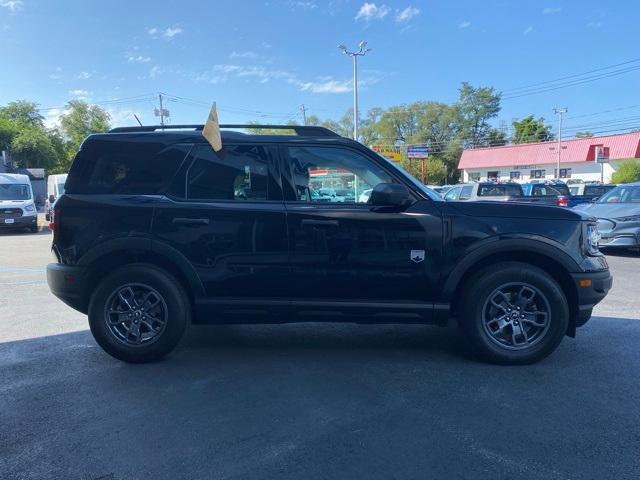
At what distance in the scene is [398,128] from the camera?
8269 centimetres

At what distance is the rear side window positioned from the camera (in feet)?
14.3

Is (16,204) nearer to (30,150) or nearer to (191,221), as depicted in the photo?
(191,221)

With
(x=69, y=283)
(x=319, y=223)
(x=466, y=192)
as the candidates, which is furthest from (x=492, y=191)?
(x=69, y=283)

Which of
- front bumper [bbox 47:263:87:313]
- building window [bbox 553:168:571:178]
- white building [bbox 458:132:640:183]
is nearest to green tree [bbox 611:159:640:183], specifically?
white building [bbox 458:132:640:183]

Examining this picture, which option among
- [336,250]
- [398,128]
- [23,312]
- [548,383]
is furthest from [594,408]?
[398,128]

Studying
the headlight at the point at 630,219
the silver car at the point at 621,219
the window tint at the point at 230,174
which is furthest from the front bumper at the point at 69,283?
the headlight at the point at 630,219

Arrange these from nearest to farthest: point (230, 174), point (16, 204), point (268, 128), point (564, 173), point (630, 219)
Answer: point (230, 174)
point (268, 128)
point (630, 219)
point (16, 204)
point (564, 173)

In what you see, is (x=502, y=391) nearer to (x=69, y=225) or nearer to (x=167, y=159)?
(x=167, y=159)

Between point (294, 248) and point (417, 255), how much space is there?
106 cm

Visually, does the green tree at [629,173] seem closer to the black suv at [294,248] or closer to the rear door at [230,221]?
the black suv at [294,248]

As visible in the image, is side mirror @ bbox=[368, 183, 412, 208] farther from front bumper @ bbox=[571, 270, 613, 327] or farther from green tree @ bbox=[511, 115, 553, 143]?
green tree @ bbox=[511, 115, 553, 143]

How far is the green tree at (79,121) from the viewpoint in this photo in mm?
64062

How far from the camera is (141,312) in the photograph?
14.2ft

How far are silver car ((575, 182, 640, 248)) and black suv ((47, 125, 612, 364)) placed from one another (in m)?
7.15
